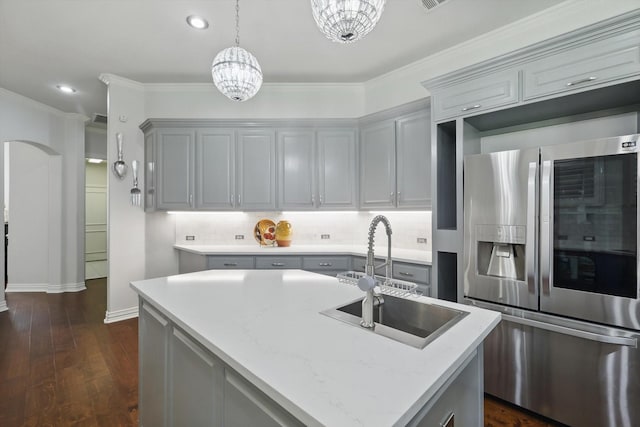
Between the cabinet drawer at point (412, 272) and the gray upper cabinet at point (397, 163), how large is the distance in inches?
24.5

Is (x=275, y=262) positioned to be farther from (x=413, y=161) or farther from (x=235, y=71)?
(x=235, y=71)

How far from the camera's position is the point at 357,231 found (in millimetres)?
3830

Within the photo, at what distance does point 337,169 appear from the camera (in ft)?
11.6

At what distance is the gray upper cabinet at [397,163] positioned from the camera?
2.95 metres

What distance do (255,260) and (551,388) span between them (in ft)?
8.61

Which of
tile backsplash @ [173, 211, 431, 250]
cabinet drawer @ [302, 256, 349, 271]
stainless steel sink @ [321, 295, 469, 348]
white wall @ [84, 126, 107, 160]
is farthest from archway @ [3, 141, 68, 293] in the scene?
stainless steel sink @ [321, 295, 469, 348]

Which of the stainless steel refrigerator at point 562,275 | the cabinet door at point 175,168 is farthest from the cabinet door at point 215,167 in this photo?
the stainless steel refrigerator at point 562,275

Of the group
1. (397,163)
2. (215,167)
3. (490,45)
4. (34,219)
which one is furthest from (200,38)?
(34,219)

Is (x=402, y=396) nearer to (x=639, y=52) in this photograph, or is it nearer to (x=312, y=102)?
(x=639, y=52)

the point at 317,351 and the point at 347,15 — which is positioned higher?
the point at 347,15

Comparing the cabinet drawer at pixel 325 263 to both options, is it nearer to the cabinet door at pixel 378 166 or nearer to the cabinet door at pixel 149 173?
the cabinet door at pixel 378 166

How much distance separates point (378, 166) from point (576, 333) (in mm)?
2147

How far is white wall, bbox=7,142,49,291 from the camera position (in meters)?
4.86

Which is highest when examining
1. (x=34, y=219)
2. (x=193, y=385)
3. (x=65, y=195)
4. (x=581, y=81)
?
(x=581, y=81)
